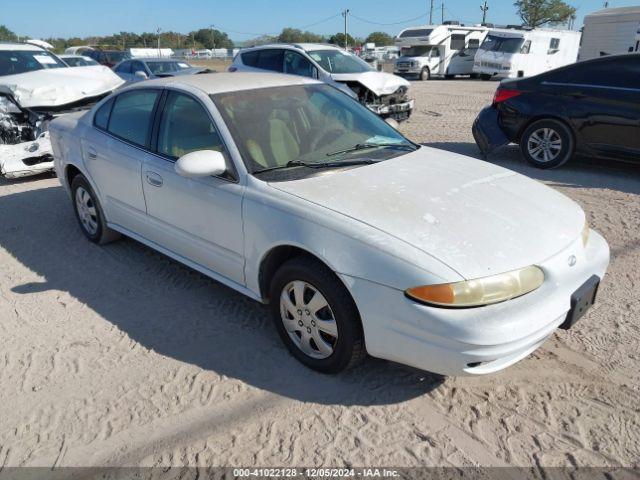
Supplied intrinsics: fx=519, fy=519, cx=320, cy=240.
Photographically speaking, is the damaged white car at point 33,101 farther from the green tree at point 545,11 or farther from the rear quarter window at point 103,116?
the green tree at point 545,11

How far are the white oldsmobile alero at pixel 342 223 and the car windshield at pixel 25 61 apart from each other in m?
5.43

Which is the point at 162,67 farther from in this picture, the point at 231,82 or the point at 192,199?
the point at 192,199

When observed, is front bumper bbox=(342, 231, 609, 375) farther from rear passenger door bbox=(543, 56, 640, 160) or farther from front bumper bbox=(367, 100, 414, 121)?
front bumper bbox=(367, 100, 414, 121)

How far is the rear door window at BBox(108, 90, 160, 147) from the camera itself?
156 inches

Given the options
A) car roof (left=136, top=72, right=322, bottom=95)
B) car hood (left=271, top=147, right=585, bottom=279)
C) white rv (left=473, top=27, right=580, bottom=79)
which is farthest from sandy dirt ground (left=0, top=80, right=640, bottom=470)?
white rv (left=473, top=27, right=580, bottom=79)

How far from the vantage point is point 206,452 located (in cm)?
248

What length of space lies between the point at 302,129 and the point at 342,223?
1140mm

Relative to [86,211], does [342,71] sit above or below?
above

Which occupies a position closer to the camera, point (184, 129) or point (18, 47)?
point (184, 129)

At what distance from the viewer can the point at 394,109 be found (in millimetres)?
10742

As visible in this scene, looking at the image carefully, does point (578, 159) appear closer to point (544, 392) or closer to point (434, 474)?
point (544, 392)

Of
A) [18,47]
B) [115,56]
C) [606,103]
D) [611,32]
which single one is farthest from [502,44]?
[18,47]

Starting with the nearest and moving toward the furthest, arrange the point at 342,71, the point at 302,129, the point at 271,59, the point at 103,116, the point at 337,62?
1. the point at 302,129
2. the point at 103,116
3. the point at 342,71
4. the point at 337,62
5. the point at 271,59

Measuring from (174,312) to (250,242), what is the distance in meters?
1.01
